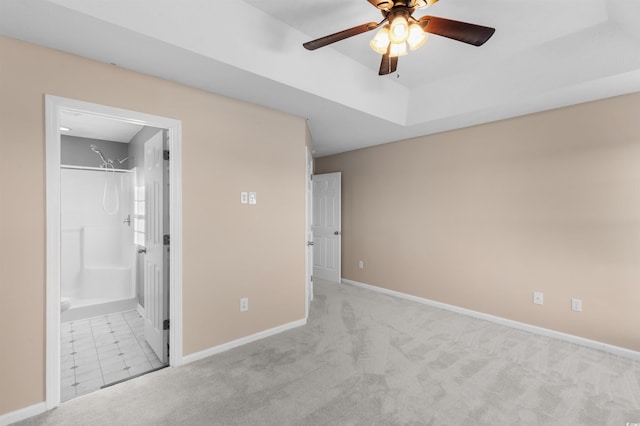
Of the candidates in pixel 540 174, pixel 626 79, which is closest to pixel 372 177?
pixel 540 174

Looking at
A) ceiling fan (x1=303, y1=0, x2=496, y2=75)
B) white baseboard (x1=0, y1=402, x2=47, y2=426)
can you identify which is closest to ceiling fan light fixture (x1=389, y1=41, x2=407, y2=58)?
ceiling fan (x1=303, y1=0, x2=496, y2=75)

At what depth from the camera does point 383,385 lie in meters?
2.24

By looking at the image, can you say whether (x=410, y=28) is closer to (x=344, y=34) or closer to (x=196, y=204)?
(x=344, y=34)

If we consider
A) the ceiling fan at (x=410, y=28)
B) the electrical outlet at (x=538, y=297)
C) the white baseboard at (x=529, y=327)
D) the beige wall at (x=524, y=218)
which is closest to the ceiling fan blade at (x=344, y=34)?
the ceiling fan at (x=410, y=28)

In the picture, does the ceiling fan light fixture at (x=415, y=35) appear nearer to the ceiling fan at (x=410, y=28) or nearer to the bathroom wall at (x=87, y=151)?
the ceiling fan at (x=410, y=28)

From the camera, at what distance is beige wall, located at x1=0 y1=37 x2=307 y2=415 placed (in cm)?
186

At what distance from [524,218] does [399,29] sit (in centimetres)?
275

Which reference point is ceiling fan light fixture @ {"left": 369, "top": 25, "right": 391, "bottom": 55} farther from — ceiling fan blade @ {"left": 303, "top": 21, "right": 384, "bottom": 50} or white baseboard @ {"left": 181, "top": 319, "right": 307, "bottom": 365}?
white baseboard @ {"left": 181, "top": 319, "right": 307, "bottom": 365}

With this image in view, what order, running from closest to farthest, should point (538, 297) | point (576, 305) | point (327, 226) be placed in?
point (576, 305)
point (538, 297)
point (327, 226)

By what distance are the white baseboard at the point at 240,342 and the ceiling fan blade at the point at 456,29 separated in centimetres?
293

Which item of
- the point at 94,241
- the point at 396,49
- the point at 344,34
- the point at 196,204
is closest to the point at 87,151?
the point at 94,241

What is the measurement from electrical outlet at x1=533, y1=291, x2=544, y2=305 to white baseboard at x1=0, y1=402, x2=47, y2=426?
4.37 m

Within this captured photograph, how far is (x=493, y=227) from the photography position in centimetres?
360

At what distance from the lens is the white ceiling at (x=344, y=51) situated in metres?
1.79
